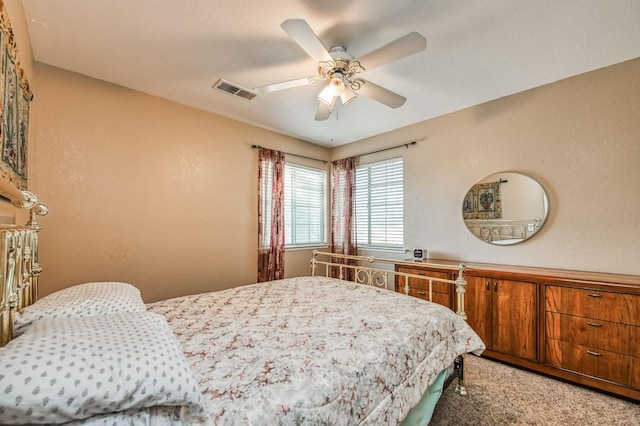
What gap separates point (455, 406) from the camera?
198cm

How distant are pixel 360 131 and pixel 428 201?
1.37 metres

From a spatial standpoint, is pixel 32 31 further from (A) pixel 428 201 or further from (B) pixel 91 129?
(A) pixel 428 201

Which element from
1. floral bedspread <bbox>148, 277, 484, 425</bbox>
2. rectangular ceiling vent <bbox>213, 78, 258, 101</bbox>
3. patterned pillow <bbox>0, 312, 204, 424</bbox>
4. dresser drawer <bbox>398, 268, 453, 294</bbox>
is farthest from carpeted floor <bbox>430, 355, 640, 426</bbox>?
rectangular ceiling vent <bbox>213, 78, 258, 101</bbox>

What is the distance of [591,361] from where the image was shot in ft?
7.07

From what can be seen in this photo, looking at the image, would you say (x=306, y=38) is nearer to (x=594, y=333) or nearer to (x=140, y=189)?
(x=140, y=189)

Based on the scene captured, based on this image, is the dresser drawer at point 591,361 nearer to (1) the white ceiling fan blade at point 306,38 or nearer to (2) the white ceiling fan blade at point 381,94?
(2) the white ceiling fan blade at point 381,94

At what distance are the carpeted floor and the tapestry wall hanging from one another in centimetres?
300

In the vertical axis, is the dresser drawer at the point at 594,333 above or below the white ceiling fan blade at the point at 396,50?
below

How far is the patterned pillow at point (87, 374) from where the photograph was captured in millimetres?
617

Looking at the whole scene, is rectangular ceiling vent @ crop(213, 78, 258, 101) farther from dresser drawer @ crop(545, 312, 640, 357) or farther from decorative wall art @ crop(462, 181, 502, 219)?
dresser drawer @ crop(545, 312, 640, 357)

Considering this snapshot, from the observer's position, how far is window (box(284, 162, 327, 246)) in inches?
163

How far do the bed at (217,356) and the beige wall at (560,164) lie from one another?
1459 mm

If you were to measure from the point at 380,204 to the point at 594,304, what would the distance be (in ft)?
8.09

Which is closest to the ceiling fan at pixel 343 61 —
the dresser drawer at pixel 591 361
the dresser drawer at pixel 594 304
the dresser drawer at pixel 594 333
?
the dresser drawer at pixel 594 304
